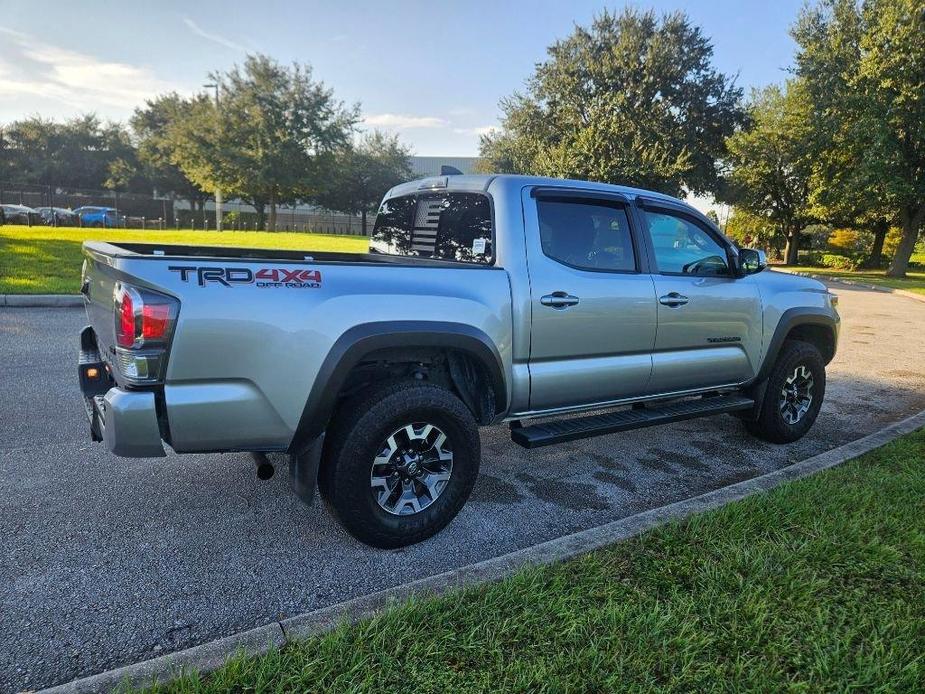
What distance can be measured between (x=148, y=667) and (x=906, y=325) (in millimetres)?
14578

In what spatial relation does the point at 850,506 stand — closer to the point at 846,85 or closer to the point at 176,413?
the point at 176,413

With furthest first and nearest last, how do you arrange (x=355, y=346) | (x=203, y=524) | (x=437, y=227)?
(x=437, y=227) → (x=203, y=524) → (x=355, y=346)

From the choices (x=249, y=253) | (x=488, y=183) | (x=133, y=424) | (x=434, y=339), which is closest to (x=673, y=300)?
(x=488, y=183)

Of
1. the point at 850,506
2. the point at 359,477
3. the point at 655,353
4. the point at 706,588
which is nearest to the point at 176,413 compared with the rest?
the point at 359,477

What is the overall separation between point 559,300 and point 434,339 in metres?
0.83

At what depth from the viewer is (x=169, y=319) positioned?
246 centimetres

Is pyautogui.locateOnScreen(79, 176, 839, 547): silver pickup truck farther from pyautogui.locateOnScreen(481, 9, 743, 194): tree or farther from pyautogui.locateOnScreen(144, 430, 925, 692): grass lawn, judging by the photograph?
pyautogui.locateOnScreen(481, 9, 743, 194): tree

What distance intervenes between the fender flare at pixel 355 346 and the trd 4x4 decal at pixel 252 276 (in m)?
0.30

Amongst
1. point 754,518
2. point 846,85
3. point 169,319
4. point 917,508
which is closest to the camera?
point 169,319

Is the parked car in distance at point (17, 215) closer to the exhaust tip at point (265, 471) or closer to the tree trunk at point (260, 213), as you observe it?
the tree trunk at point (260, 213)

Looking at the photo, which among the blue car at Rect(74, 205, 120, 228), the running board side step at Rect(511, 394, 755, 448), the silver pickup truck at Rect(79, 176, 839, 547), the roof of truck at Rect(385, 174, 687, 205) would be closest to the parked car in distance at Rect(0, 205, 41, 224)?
the blue car at Rect(74, 205, 120, 228)

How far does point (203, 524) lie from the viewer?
322 centimetres

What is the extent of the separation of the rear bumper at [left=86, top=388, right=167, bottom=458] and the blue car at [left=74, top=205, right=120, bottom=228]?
3974 centimetres

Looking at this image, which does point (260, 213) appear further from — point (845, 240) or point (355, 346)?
point (355, 346)
